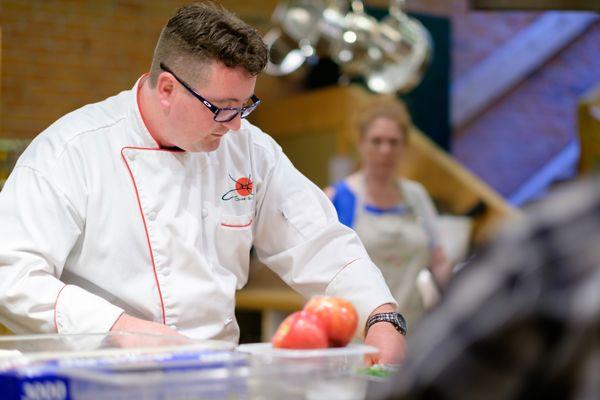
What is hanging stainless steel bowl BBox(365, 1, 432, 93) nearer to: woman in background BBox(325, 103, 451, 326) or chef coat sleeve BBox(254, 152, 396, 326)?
woman in background BBox(325, 103, 451, 326)

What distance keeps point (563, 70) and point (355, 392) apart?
308 inches

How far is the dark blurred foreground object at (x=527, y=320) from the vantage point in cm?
63

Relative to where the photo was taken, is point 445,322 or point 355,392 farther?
point 355,392

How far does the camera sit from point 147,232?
7.76ft

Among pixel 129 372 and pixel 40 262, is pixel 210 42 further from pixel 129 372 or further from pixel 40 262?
pixel 129 372

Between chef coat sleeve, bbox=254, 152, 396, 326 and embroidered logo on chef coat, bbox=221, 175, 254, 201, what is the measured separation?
0.06 meters

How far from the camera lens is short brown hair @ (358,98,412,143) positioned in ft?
15.6

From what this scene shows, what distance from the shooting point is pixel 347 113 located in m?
6.89

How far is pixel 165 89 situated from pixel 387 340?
2.80 ft

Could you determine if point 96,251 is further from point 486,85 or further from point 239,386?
point 486,85

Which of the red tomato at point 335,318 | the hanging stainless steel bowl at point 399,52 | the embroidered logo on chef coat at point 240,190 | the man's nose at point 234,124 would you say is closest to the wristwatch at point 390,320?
the embroidered logo on chef coat at point 240,190

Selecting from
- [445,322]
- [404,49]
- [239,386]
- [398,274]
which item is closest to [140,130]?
[239,386]

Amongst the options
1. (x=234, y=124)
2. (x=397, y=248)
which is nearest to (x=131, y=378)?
(x=234, y=124)

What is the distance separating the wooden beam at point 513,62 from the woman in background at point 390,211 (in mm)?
3704
